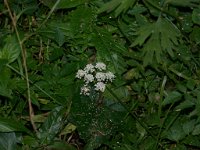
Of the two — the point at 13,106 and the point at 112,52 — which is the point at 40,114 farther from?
the point at 112,52

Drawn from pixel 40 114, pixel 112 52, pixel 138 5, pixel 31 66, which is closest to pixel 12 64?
pixel 31 66

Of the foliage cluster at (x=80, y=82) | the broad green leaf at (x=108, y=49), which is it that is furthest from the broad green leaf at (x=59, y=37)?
the broad green leaf at (x=108, y=49)

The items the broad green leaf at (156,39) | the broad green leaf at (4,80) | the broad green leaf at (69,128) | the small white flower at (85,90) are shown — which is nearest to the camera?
the broad green leaf at (156,39)

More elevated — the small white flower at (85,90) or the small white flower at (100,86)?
the small white flower at (100,86)

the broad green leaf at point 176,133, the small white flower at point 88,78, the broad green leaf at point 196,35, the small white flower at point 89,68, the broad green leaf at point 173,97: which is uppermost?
the broad green leaf at point 196,35

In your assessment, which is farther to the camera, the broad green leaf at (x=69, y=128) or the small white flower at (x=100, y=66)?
the broad green leaf at (x=69, y=128)

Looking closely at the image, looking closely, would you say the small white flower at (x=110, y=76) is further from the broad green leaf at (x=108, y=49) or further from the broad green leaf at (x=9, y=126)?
the broad green leaf at (x=9, y=126)

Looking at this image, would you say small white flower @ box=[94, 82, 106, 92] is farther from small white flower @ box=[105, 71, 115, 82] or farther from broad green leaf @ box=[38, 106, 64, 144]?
broad green leaf @ box=[38, 106, 64, 144]
